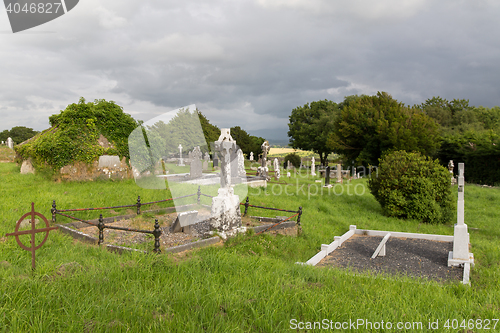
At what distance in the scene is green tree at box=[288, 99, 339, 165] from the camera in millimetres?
42438

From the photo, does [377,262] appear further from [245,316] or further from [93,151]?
[93,151]

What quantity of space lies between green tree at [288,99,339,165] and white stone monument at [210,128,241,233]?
113 ft

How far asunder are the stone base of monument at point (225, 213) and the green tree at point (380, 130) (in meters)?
20.7

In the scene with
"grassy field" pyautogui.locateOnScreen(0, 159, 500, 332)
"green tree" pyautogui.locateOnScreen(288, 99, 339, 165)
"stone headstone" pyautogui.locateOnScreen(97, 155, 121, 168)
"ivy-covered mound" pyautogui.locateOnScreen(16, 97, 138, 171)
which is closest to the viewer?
"grassy field" pyautogui.locateOnScreen(0, 159, 500, 332)

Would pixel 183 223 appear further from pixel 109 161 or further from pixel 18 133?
pixel 18 133

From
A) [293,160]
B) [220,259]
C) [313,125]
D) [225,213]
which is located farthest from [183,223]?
[313,125]

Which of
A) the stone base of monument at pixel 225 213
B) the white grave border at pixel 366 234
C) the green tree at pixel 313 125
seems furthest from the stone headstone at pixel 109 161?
the green tree at pixel 313 125

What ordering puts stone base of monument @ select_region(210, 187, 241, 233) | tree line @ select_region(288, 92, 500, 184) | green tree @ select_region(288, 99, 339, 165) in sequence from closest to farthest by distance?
stone base of monument @ select_region(210, 187, 241, 233), tree line @ select_region(288, 92, 500, 184), green tree @ select_region(288, 99, 339, 165)

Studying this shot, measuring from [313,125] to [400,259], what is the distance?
125ft

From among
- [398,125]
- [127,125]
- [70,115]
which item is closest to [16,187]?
[70,115]

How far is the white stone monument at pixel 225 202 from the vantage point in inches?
302

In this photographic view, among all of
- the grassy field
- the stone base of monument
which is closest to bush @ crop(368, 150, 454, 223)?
the grassy field

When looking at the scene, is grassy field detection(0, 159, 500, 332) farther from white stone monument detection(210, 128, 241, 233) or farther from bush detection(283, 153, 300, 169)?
bush detection(283, 153, 300, 169)

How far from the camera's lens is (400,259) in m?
7.57
